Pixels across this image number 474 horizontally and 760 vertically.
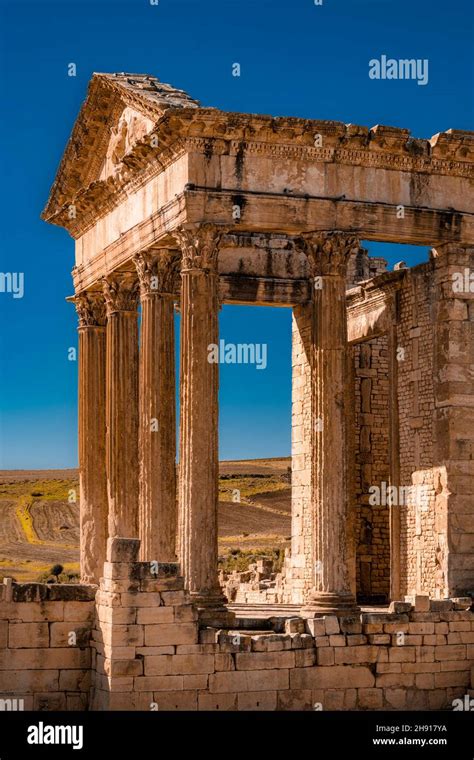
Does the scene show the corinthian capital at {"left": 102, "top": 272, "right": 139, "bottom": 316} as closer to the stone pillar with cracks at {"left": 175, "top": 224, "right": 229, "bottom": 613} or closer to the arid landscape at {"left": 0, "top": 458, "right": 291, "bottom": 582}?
the stone pillar with cracks at {"left": 175, "top": 224, "right": 229, "bottom": 613}

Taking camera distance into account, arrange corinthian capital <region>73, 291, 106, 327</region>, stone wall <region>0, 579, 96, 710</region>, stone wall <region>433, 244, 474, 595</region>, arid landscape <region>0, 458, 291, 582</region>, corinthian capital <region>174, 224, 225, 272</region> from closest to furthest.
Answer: stone wall <region>0, 579, 96, 710</region>, corinthian capital <region>174, 224, 225, 272</region>, stone wall <region>433, 244, 474, 595</region>, corinthian capital <region>73, 291, 106, 327</region>, arid landscape <region>0, 458, 291, 582</region>

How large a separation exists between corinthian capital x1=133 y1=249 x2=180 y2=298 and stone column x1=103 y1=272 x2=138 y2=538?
7.12ft

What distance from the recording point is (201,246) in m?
24.4

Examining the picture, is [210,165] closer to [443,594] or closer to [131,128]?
[131,128]

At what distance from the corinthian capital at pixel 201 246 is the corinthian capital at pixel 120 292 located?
4626mm

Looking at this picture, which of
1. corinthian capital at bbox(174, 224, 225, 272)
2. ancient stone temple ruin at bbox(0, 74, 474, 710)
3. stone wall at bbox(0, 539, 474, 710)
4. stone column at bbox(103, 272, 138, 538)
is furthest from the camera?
stone column at bbox(103, 272, 138, 538)

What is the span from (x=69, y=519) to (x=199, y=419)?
5467 centimetres

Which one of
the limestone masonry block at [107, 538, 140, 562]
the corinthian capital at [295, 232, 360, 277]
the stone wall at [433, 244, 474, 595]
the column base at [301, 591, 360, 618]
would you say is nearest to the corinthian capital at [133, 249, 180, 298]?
the corinthian capital at [295, 232, 360, 277]

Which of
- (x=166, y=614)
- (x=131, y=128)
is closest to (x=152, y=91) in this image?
(x=131, y=128)

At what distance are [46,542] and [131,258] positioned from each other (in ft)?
144

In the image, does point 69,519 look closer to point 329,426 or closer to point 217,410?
point 217,410

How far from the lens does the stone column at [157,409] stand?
25734mm

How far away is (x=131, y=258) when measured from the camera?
1077 inches

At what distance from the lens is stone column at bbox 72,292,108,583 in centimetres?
2988
